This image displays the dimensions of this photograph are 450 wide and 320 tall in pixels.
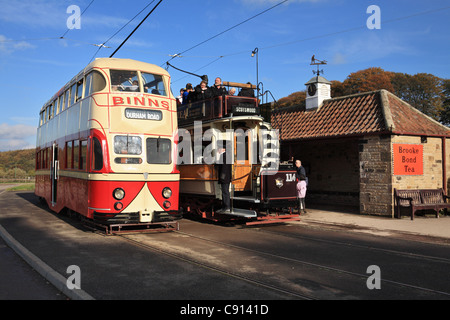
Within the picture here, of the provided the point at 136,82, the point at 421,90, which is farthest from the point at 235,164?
the point at 421,90

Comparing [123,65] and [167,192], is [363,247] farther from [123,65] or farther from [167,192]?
[123,65]

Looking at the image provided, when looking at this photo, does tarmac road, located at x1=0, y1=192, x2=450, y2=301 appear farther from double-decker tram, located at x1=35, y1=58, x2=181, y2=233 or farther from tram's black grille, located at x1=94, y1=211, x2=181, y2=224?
double-decker tram, located at x1=35, y1=58, x2=181, y2=233

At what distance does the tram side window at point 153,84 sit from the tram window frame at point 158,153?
1.36m

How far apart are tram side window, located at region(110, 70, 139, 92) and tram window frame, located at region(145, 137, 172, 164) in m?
1.48

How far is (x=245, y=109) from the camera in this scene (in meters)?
12.4

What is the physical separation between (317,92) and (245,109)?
7961mm

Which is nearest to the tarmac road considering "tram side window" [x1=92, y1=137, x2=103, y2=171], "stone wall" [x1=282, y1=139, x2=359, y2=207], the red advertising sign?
"tram side window" [x1=92, y1=137, x2=103, y2=171]

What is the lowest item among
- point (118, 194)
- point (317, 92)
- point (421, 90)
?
point (118, 194)

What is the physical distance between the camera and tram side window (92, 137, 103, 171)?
33.4 ft

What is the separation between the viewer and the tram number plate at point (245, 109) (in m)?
12.3

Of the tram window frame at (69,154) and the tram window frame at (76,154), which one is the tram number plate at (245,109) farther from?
the tram window frame at (69,154)

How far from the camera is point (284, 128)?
19.8 m

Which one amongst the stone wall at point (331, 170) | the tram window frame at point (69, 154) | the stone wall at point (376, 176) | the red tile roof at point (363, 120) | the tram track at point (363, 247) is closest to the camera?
the tram track at point (363, 247)

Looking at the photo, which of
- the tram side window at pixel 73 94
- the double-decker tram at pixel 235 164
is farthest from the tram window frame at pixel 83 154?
the double-decker tram at pixel 235 164
